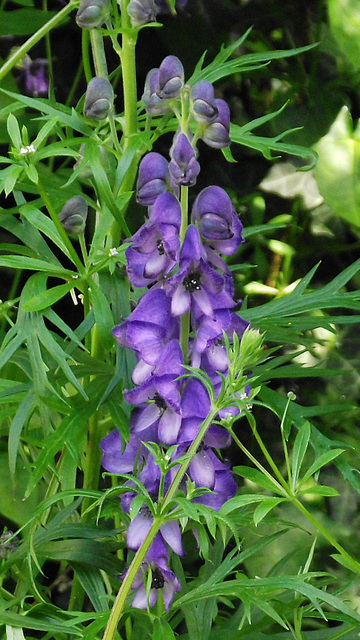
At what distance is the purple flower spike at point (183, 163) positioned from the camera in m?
0.66

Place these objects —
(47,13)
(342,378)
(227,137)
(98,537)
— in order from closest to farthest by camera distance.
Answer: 1. (227,137)
2. (98,537)
3. (47,13)
4. (342,378)

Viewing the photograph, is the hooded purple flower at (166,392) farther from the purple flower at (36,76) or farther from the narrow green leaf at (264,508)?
the purple flower at (36,76)

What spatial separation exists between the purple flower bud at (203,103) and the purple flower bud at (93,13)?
18 cm

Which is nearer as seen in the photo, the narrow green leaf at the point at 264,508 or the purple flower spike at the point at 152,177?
the narrow green leaf at the point at 264,508

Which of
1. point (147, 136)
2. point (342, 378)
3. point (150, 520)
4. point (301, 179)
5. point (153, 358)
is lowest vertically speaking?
point (342, 378)

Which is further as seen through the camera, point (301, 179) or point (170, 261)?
point (301, 179)

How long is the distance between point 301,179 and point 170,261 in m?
0.85

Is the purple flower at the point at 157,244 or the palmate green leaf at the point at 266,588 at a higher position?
the purple flower at the point at 157,244

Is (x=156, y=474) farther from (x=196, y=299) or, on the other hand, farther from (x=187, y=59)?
(x=187, y=59)

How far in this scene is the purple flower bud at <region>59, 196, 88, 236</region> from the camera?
0.83m

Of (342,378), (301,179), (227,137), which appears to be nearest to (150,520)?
(227,137)

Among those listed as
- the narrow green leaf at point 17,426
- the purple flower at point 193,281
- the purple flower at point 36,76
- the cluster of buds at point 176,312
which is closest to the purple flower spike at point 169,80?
the cluster of buds at point 176,312

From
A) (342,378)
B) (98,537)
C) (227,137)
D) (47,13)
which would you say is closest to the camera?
(227,137)

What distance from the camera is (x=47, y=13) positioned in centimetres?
125
